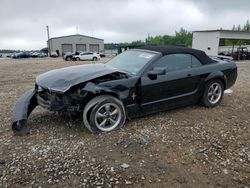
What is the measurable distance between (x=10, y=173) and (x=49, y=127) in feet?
4.39

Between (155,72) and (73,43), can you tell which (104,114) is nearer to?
(155,72)

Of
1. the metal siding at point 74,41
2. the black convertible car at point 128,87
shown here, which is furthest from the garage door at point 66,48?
the black convertible car at point 128,87

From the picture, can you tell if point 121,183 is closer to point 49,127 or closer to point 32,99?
point 49,127

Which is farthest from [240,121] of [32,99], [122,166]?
[32,99]

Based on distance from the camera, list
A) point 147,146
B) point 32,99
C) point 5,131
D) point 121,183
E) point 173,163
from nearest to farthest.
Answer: point 121,183
point 173,163
point 147,146
point 5,131
point 32,99

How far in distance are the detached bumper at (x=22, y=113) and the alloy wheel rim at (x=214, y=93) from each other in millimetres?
3584

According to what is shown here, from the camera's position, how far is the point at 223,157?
317cm

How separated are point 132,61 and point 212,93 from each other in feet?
6.38

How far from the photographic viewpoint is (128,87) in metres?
3.95

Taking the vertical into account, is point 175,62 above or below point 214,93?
above

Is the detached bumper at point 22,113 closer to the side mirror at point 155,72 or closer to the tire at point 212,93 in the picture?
the side mirror at point 155,72

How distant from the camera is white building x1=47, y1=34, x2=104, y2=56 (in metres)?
58.0

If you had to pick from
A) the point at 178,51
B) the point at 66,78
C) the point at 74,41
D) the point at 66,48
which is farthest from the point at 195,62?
the point at 74,41

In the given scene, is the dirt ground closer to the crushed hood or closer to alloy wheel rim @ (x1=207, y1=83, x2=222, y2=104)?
alloy wheel rim @ (x1=207, y1=83, x2=222, y2=104)
